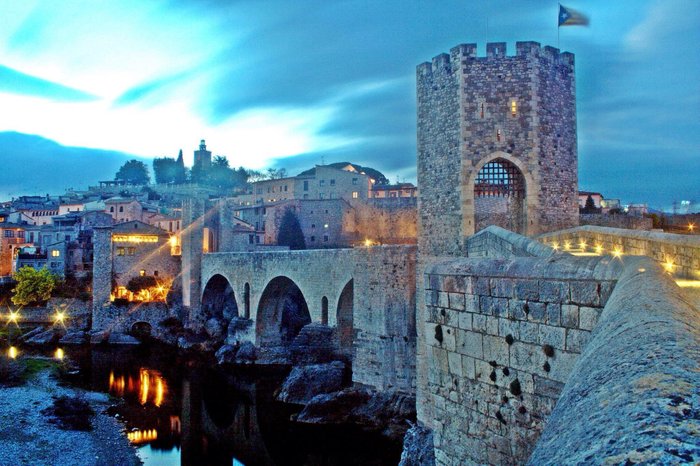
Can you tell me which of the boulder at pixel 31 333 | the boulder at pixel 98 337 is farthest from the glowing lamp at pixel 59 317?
the boulder at pixel 98 337

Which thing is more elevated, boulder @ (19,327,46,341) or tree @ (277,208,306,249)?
tree @ (277,208,306,249)

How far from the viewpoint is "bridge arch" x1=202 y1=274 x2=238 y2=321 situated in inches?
1538

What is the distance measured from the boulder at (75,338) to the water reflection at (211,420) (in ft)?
19.6

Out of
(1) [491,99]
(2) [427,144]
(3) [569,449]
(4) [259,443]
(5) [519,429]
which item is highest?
(1) [491,99]

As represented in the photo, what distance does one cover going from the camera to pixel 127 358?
3394cm

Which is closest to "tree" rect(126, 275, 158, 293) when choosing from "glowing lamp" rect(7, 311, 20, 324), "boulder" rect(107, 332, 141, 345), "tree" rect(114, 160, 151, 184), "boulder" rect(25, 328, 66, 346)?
"boulder" rect(107, 332, 141, 345)

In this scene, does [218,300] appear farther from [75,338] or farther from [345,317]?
[345,317]

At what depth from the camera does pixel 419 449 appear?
1295 cm

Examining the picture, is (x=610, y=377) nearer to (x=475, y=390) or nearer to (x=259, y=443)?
(x=475, y=390)

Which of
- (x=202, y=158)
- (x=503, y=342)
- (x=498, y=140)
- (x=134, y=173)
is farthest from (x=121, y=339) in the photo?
(x=134, y=173)

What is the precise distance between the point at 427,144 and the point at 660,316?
43.0ft

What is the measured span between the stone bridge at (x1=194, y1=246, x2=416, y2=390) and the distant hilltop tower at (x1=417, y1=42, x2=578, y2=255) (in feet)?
11.4

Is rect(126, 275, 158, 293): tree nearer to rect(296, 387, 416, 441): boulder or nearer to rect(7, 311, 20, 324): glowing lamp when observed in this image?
rect(7, 311, 20, 324): glowing lamp

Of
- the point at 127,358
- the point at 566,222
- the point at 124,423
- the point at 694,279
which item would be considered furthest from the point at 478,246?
the point at 127,358
